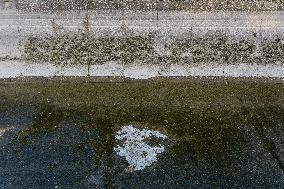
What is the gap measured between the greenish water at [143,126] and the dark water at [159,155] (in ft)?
0.14

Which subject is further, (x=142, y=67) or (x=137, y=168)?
(x=142, y=67)

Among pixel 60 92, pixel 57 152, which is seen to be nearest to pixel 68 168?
pixel 57 152

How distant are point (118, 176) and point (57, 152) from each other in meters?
3.10

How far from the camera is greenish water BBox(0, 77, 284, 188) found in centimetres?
1978

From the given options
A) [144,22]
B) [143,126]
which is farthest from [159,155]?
[144,22]

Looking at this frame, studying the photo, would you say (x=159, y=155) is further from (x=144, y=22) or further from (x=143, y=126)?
(x=144, y=22)

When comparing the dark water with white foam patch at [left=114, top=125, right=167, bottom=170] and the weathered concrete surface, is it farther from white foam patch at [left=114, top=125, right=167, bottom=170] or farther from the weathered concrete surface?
Result: the weathered concrete surface

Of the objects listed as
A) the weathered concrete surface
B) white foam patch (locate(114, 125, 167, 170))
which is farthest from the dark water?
the weathered concrete surface

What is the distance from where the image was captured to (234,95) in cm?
2428

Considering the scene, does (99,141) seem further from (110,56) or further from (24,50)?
(24,50)

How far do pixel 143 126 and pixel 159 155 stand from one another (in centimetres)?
198

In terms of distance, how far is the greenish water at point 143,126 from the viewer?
1978cm

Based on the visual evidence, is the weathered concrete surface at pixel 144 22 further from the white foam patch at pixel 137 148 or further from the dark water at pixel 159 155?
the white foam patch at pixel 137 148

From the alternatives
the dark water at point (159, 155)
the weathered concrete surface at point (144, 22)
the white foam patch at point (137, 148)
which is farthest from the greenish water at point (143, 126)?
the weathered concrete surface at point (144, 22)
